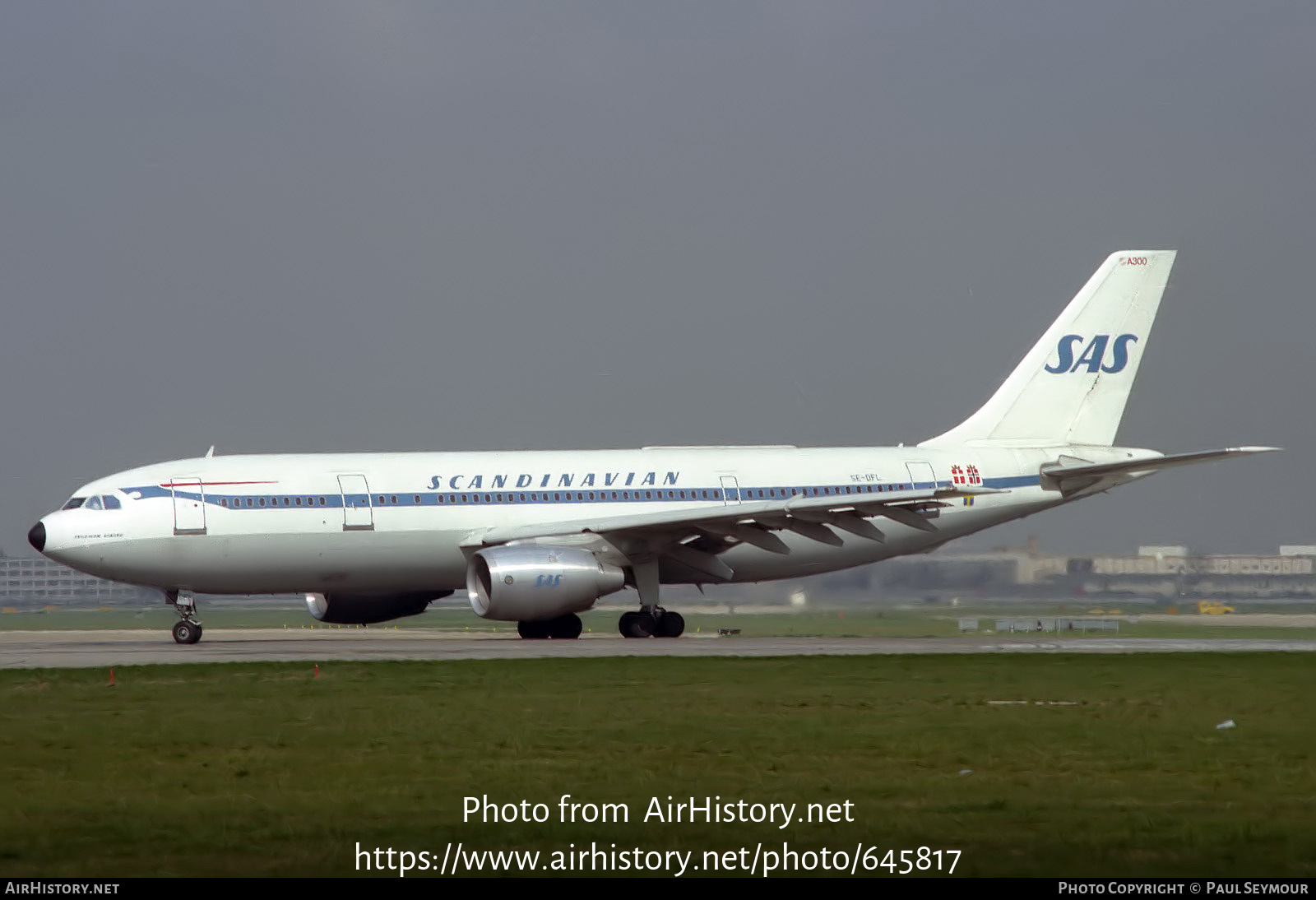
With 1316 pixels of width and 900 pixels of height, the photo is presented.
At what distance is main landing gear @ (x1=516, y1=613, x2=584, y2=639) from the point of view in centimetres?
3566

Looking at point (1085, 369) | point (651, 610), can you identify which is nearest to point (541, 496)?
point (651, 610)

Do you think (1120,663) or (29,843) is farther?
(1120,663)

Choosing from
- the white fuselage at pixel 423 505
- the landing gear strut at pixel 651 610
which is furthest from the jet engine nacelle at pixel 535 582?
the landing gear strut at pixel 651 610

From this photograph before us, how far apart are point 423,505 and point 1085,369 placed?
1558 cm

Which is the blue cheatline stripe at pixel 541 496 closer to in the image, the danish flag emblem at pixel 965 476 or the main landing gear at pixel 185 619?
the danish flag emblem at pixel 965 476

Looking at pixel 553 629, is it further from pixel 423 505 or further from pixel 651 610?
pixel 423 505

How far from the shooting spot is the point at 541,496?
3466cm

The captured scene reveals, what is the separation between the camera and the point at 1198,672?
22.6m

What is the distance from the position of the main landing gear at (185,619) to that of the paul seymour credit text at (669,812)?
73.8ft

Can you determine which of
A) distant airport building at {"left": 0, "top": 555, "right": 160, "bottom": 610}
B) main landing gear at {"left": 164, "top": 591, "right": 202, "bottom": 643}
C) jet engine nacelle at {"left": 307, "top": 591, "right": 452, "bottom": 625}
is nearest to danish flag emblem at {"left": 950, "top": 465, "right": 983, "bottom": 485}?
jet engine nacelle at {"left": 307, "top": 591, "right": 452, "bottom": 625}

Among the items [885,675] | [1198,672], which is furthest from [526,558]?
[1198,672]

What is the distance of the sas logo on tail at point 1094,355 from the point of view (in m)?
39.9

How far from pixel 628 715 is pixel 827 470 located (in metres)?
19.8
